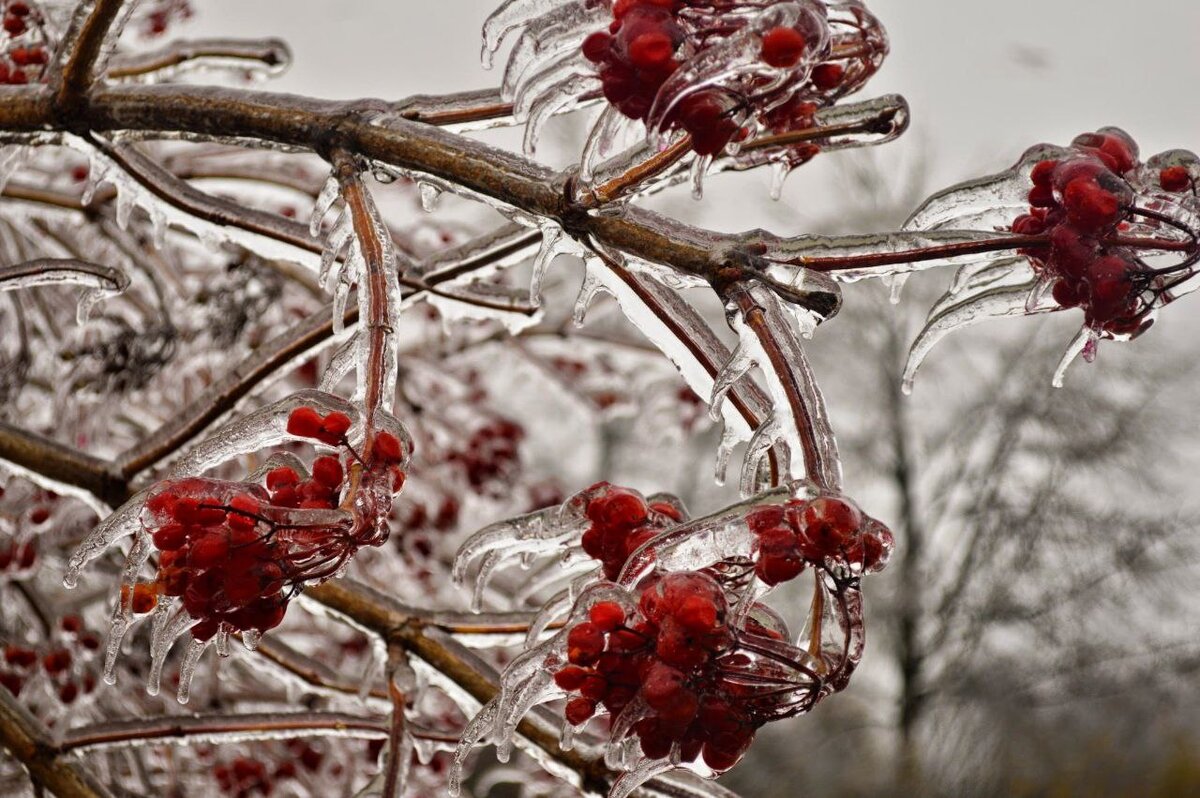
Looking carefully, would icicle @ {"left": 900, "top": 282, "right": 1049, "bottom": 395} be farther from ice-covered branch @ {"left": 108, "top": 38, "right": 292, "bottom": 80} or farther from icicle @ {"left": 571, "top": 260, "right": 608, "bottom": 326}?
ice-covered branch @ {"left": 108, "top": 38, "right": 292, "bottom": 80}

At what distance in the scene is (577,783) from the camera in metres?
1.32

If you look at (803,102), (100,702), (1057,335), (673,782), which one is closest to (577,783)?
(673,782)

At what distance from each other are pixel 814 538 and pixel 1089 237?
14.7 inches

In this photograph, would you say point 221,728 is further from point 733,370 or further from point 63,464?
point 733,370

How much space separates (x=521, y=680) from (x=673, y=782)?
0.46m

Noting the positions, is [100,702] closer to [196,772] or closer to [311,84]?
[196,772]

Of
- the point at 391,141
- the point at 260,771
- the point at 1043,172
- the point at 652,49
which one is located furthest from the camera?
the point at 260,771

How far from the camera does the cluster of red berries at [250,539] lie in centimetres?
82

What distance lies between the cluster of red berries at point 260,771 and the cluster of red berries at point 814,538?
223cm

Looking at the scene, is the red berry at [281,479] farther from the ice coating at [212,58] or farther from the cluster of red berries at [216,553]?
the ice coating at [212,58]

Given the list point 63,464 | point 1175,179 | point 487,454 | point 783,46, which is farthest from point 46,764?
point 487,454

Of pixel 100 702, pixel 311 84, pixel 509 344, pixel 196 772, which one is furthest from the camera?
pixel 311 84

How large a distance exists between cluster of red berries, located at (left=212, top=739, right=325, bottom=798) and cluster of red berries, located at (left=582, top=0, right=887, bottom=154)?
2228 mm

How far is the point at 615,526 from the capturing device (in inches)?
38.1
